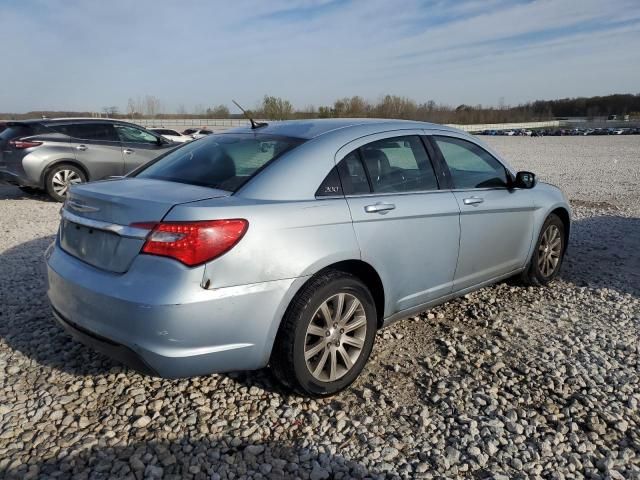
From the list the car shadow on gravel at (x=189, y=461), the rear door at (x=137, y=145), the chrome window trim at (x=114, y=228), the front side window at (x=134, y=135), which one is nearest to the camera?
the car shadow on gravel at (x=189, y=461)

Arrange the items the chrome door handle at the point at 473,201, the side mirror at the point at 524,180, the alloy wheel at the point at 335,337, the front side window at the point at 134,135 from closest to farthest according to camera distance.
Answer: the alloy wheel at the point at 335,337 < the chrome door handle at the point at 473,201 < the side mirror at the point at 524,180 < the front side window at the point at 134,135

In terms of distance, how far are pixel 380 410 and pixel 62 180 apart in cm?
868

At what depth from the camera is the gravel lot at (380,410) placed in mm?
2521

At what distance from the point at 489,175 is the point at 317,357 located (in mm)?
2267

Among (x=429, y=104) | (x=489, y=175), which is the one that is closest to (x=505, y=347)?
(x=489, y=175)

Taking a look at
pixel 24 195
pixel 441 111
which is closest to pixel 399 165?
pixel 24 195

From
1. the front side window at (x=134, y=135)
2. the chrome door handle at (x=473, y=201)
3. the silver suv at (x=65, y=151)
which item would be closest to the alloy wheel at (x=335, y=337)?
the chrome door handle at (x=473, y=201)

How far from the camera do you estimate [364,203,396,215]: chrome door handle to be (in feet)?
10.3

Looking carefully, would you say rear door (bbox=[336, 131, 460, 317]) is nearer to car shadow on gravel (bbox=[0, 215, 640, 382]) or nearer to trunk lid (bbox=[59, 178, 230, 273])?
trunk lid (bbox=[59, 178, 230, 273])

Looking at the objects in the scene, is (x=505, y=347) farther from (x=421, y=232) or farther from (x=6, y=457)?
(x=6, y=457)

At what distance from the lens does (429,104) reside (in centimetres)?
12294

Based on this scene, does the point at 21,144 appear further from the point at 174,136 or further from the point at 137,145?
the point at 174,136

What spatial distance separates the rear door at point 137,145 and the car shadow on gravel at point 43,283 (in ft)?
12.8

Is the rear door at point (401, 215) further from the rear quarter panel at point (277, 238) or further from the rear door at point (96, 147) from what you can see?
the rear door at point (96, 147)
